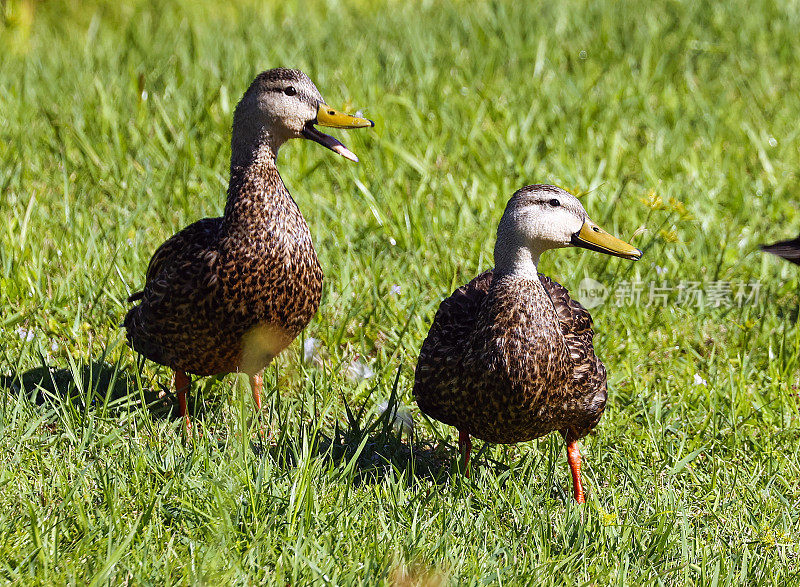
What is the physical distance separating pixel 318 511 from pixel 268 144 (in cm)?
140

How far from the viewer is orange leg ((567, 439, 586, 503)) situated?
3.62m

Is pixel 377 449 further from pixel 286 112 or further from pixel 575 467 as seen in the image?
pixel 286 112

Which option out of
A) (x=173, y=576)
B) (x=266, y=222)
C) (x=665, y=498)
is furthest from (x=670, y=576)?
(x=266, y=222)

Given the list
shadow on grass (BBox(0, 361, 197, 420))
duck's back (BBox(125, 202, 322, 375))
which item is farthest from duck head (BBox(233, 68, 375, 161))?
shadow on grass (BBox(0, 361, 197, 420))

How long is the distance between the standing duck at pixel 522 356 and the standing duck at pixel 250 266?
58cm

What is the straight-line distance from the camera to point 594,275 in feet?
16.5

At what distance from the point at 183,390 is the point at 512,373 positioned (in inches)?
54.6

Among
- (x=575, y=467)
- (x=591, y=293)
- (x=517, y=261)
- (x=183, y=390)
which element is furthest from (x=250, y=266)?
(x=591, y=293)

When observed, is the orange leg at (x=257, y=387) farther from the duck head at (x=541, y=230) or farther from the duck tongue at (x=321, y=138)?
the duck head at (x=541, y=230)

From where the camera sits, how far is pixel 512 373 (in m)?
3.35

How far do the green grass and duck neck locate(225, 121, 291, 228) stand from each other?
68 cm

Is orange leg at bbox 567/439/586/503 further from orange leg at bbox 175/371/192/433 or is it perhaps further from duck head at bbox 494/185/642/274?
orange leg at bbox 175/371/192/433

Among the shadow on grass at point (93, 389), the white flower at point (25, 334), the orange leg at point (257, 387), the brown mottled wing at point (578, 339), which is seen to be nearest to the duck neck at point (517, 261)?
the brown mottled wing at point (578, 339)

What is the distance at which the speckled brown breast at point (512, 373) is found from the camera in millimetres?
3375
